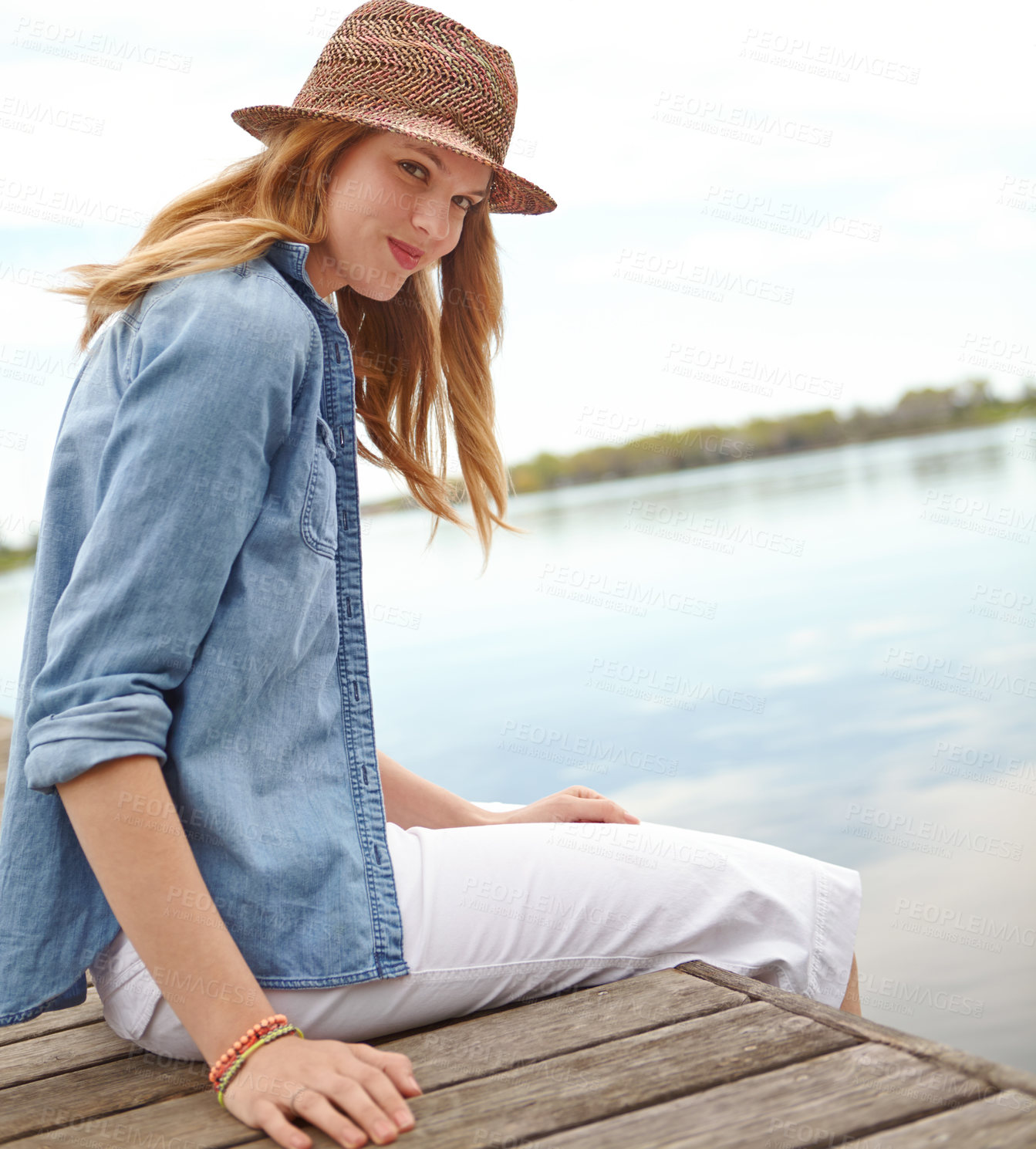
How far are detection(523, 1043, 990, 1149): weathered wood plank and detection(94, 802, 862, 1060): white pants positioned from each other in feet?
0.87

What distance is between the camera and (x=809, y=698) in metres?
5.15

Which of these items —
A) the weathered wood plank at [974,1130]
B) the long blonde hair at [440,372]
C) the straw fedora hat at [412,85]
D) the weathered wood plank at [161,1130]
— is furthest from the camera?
the long blonde hair at [440,372]

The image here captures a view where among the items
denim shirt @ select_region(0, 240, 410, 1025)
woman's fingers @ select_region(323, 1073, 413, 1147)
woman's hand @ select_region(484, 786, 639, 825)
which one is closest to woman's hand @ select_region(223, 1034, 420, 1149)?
woman's fingers @ select_region(323, 1073, 413, 1147)

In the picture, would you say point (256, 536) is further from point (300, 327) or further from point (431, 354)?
point (431, 354)

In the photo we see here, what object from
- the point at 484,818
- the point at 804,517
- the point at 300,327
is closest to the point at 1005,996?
the point at 484,818

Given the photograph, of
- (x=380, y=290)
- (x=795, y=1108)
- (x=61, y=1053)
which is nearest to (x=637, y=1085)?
(x=795, y=1108)

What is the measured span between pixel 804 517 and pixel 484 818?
10736mm

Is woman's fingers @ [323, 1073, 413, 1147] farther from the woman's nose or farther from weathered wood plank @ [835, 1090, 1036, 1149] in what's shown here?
the woman's nose

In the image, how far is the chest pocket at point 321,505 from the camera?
1.13 m

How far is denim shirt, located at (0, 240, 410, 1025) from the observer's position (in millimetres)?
978

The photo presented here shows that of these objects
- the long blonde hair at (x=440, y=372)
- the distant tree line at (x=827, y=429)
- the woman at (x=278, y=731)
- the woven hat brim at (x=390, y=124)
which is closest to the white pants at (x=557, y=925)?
the woman at (x=278, y=731)

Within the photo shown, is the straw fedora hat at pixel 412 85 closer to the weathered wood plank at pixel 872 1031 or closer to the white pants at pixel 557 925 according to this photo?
the white pants at pixel 557 925

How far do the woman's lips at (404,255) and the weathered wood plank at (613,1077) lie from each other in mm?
906

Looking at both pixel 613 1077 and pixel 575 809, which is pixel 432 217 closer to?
pixel 575 809
